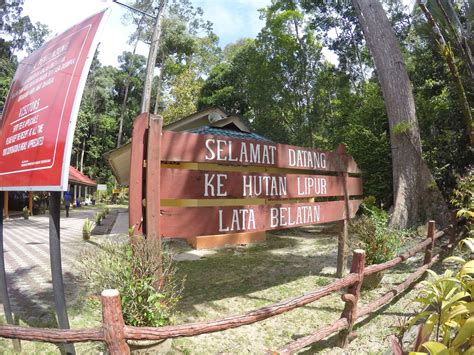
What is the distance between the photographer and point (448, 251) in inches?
240

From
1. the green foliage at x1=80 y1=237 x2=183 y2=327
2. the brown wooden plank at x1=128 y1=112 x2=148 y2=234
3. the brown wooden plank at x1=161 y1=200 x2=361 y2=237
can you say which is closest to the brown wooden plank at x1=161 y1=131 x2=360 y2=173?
the brown wooden plank at x1=128 y1=112 x2=148 y2=234

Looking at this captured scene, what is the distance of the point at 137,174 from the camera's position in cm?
288

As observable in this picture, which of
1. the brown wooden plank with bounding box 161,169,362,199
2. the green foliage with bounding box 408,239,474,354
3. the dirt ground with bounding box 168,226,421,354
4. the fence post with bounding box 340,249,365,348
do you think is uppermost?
the brown wooden plank with bounding box 161,169,362,199

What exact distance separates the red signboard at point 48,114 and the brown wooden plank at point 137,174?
2.35 feet

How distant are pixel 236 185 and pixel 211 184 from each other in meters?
0.35

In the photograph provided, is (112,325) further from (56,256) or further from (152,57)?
(152,57)

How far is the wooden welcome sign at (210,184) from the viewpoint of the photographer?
9.55ft

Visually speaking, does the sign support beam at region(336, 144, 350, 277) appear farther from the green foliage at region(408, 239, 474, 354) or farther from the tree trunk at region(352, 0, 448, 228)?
the green foliage at region(408, 239, 474, 354)

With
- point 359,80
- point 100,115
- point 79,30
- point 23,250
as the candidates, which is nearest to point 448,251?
point 79,30

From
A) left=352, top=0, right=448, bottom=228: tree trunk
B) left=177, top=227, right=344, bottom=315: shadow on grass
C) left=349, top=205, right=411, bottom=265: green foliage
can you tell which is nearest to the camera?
left=349, top=205, right=411, bottom=265: green foliage

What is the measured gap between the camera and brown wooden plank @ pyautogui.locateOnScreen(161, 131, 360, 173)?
314cm

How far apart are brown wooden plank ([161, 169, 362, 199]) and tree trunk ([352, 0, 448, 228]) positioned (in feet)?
10.9

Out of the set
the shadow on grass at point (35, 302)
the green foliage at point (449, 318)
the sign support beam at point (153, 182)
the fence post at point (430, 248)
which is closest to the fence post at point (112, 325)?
the sign support beam at point (153, 182)

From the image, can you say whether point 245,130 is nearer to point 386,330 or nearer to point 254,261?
point 254,261
